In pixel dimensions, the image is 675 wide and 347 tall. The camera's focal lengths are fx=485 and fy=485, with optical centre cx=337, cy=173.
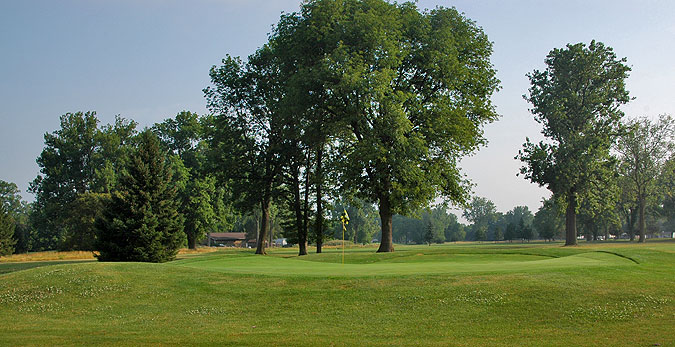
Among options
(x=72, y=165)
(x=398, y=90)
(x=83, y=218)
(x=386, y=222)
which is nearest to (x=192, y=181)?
(x=83, y=218)

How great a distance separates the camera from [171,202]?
37094 mm

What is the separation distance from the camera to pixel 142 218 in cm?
3459

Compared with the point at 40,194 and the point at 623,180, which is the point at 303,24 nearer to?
the point at 623,180

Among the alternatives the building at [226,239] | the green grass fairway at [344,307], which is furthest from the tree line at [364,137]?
the building at [226,239]

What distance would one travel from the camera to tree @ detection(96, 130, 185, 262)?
3409 centimetres

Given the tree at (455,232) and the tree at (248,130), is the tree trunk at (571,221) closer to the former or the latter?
the tree at (248,130)

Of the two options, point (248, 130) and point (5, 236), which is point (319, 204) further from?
point (5, 236)

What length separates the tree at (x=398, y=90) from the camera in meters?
30.9

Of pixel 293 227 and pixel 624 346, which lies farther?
pixel 293 227

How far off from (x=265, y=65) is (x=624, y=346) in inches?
1537

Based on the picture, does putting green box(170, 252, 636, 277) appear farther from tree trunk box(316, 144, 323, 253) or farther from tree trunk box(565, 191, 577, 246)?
tree trunk box(565, 191, 577, 246)

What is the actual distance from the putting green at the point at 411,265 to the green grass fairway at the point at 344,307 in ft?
1.74

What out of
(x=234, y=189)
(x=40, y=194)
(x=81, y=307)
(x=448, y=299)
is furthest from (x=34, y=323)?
(x=40, y=194)

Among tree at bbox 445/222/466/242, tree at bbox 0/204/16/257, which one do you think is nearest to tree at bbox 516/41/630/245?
tree at bbox 0/204/16/257
